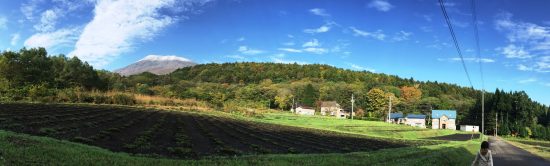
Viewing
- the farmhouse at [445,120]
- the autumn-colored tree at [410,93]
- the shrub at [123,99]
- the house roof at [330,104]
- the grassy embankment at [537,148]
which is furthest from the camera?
the autumn-colored tree at [410,93]

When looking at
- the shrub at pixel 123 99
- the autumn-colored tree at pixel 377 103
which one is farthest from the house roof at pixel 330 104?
the shrub at pixel 123 99

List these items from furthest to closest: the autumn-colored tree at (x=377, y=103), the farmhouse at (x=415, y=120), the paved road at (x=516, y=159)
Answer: the autumn-colored tree at (x=377, y=103), the farmhouse at (x=415, y=120), the paved road at (x=516, y=159)

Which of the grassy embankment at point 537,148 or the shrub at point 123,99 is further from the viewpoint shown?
the shrub at point 123,99

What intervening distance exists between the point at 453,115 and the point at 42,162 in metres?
145

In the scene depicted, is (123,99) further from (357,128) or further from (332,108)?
(332,108)

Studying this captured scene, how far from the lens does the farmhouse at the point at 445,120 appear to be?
140 m

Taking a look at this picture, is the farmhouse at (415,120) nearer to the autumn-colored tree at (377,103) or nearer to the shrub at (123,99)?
the autumn-colored tree at (377,103)

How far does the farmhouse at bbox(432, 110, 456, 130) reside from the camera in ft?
A: 461

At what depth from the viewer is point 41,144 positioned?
1403cm

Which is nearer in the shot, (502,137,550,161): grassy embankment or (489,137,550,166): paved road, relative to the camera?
(489,137,550,166): paved road

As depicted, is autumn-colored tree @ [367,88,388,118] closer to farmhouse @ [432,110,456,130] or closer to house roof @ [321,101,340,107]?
farmhouse @ [432,110,456,130]

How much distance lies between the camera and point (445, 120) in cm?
14112

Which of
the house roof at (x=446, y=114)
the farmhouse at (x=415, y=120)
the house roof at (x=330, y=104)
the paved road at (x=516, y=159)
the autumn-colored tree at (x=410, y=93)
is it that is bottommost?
the paved road at (x=516, y=159)

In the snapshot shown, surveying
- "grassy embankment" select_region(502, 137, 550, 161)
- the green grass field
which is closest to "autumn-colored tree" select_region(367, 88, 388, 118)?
the green grass field
